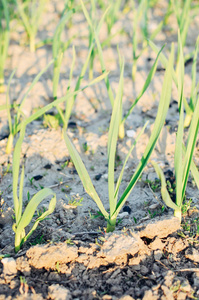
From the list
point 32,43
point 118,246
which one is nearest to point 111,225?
point 118,246

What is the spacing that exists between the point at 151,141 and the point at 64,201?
2.29ft

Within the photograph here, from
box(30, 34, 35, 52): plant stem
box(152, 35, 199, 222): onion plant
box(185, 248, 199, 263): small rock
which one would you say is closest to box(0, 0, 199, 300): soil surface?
box(185, 248, 199, 263): small rock

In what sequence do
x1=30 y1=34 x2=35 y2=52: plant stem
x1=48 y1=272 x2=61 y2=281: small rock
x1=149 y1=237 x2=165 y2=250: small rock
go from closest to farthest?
x1=48 y1=272 x2=61 y2=281: small rock, x1=149 y1=237 x2=165 y2=250: small rock, x1=30 y1=34 x2=35 y2=52: plant stem

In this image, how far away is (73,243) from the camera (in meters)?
1.67

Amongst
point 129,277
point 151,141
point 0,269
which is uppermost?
point 151,141

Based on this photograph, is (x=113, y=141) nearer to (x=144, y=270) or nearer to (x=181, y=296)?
(x=144, y=270)

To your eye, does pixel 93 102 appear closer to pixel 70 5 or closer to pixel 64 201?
pixel 70 5

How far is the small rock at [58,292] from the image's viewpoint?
57.2 inches

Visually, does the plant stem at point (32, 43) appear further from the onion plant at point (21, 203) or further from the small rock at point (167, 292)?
the small rock at point (167, 292)

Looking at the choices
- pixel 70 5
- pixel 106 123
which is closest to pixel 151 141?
pixel 106 123

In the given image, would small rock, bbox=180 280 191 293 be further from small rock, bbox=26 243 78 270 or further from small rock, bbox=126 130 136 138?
small rock, bbox=126 130 136 138

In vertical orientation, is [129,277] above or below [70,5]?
below

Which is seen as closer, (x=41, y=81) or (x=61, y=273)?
(x=61, y=273)

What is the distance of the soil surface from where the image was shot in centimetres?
153
